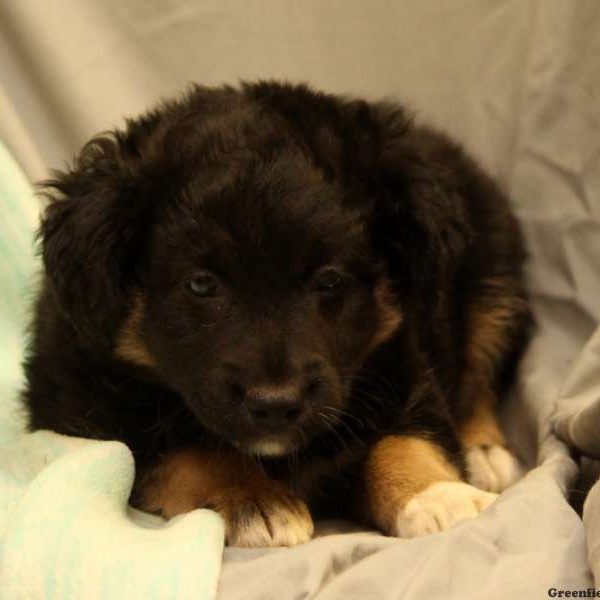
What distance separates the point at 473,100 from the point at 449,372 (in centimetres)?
76

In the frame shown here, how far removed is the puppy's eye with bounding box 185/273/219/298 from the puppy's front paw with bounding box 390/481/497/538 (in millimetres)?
558

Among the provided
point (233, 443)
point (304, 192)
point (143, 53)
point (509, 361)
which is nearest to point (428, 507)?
point (233, 443)

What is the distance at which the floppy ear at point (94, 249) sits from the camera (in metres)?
2.01

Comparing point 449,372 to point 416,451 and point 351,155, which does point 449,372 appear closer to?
point 416,451

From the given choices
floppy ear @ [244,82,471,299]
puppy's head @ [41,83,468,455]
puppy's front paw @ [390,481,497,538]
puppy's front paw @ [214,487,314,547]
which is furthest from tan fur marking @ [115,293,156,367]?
puppy's front paw @ [390,481,497,538]

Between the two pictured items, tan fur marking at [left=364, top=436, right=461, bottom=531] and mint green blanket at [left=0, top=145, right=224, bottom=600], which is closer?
mint green blanket at [left=0, top=145, right=224, bottom=600]

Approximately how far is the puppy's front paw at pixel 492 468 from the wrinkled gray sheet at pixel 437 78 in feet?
0.16

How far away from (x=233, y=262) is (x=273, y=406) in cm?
30

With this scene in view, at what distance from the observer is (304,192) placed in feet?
6.46

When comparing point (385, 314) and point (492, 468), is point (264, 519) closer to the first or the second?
point (385, 314)

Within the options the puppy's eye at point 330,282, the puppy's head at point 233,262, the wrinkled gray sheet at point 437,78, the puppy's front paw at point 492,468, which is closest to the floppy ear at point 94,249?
the puppy's head at point 233,262

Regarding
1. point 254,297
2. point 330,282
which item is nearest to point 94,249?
point 254,297

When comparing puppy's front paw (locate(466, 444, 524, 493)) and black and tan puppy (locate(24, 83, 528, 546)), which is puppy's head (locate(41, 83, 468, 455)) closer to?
black and tan puppy (locate(24, 83, 528, 546))

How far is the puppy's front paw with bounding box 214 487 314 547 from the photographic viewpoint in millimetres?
1879
